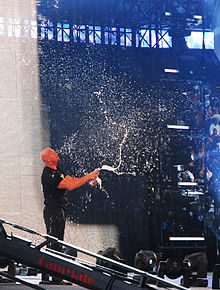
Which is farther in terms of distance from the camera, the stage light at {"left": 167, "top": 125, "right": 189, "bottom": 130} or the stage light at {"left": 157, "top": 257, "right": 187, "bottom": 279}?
the stage light at {"left": 167, "top": 125, "right": 189, "bottom": 130}

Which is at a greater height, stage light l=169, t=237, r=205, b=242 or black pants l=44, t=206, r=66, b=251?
black pants l=44, t=206, r=66, b=251

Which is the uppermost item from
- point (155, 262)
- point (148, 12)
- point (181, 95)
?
point (148, 12)

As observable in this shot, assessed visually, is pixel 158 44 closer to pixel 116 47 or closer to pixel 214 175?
pixel 116 47

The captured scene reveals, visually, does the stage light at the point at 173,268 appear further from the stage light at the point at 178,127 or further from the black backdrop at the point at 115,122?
the stage light at the point at 178,127

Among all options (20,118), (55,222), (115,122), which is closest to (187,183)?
(115,122)

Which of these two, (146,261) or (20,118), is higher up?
(20,118)

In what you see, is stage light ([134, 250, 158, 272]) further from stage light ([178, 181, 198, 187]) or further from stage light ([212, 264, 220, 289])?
stage light ([178, 181, 198, 187])

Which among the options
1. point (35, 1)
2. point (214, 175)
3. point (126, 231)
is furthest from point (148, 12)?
point (126, 231)

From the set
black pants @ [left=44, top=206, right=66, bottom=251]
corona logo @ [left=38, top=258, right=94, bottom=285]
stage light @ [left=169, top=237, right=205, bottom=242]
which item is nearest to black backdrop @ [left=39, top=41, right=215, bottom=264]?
stage light @ [left=169, top=237, right=205, bottom=242]

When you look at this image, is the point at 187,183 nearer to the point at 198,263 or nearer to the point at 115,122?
the point at 115,122

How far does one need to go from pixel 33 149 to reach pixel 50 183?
63.8 inches

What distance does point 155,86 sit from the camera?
7934mm

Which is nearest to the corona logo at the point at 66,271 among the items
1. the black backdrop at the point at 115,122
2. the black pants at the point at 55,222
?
the black pants at the point at 55,222

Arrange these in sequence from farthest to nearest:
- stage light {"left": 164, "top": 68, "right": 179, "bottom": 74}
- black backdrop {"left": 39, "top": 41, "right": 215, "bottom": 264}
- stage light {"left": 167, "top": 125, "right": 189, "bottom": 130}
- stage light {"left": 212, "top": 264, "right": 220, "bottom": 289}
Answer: stage light {"left": 164, "top": 68, "right": 179, "bottom": 74} < stage light {"left": 167, "top": 125, "right": 189, "bottom": 130} < black backdrop {"left": 39, "top": 41, "right": 215, "bottom": 264} < stage light {"left": 212, "top": 264, "right": 220, "bottom": 289}
